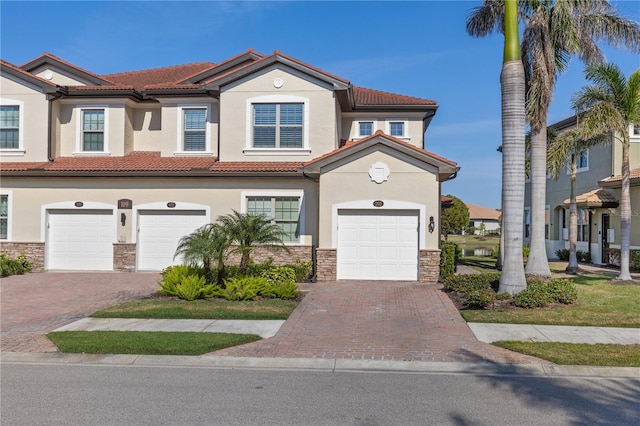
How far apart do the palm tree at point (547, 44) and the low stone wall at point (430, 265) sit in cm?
283

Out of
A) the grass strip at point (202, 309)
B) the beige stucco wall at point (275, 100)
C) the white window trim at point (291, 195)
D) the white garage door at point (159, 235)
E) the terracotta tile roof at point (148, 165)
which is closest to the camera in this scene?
the grass strip at point (202, 309)

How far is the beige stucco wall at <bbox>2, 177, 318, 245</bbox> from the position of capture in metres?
17.4

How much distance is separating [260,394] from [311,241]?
11.2 m

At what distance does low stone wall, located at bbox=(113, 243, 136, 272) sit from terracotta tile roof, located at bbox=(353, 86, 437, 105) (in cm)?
1065

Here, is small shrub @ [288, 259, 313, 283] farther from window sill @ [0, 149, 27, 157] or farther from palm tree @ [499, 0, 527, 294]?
window sill @ [0, 149, 27, 157]

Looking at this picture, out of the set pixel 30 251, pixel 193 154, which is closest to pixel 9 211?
pixel 30 251

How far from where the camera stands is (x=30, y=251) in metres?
18.2

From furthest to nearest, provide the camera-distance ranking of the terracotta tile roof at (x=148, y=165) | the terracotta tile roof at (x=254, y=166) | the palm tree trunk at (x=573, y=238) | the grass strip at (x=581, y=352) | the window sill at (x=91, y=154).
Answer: the palm tree trunk at (x=573, y=238) < the window sill at (x=91, y=154) < the terracotta tile roof at (x=148, y=165) < the terracotta tile roof at (x=254, y=166) < the grass strip at (x=581, y=352)

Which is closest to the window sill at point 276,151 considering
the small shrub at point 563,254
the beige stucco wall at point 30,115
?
the beige stucco wall at point 30,115

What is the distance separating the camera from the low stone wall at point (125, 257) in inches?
705

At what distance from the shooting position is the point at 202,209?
58.4 ft

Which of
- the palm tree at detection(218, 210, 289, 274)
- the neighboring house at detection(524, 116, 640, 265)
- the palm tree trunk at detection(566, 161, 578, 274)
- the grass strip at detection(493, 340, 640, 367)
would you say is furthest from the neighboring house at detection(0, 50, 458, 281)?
the neighboring house at detection(524, 116, 640, 265)

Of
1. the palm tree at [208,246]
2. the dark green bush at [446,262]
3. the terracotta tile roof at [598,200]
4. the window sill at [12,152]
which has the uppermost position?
the window sill at [12,152]

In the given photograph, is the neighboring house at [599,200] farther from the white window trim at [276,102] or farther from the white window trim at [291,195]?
the white window trim at [291,195]
